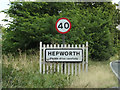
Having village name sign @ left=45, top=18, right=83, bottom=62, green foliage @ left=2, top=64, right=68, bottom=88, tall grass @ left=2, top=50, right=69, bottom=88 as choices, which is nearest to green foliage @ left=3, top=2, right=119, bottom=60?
village name sign @ left=45, top=18, right=83, bottom=62

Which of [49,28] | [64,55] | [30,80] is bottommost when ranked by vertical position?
[30,80]

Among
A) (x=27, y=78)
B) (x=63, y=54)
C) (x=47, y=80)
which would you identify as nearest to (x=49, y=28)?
(x=63, y=54)

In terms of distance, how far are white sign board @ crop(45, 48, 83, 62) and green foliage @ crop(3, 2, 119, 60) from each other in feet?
8.21

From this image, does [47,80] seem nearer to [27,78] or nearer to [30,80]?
[30,80]

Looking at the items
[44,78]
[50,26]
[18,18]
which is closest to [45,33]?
[50,26]

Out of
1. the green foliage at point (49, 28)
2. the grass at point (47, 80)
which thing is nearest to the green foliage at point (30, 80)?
the grass at point (47, 80)

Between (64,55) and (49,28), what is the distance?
10.8 feet

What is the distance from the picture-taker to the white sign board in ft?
26.4

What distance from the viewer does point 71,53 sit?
26.5ft

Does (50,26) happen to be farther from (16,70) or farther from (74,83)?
(74,83)

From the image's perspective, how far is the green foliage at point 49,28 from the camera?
35.5 ft

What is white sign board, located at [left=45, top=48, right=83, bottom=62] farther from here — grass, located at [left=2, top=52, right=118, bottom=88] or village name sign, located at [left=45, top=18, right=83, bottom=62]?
grass, located at [left=2, top=52, right=118, bottom=88]

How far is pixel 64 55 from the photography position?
8047mm

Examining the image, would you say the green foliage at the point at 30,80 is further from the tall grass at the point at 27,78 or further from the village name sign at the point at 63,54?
the village name sign at the point at 63,54
